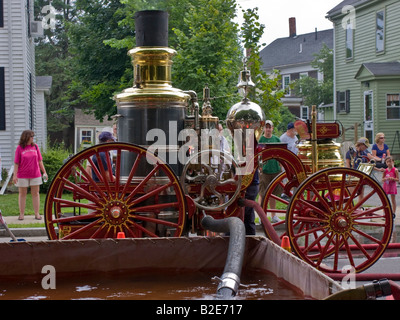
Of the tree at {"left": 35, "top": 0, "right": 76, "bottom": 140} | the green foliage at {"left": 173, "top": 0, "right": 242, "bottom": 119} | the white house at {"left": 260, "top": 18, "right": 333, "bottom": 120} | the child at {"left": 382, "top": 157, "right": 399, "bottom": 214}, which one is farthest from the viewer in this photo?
the white house at {"left": 260, "top": 18, "right": 333, "bottom": 120}

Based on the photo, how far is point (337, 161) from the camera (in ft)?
21.4

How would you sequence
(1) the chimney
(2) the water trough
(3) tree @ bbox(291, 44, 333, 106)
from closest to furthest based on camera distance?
(2) the water trough
(3) tree @ bbox(291, 44, 333, 106)
(1) the chimney

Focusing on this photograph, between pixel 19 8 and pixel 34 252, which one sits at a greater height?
pixel 19 8

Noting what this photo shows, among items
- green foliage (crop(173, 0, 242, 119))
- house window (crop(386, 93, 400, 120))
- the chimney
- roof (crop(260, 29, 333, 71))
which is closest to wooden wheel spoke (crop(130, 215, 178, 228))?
green foliage (crop(173, 0, 242, 119))

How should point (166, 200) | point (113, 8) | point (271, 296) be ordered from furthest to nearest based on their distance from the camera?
1. point (113, 8)
2. point (166, 200)
3. point (271, 296)

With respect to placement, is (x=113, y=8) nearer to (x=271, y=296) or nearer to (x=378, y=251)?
(x=378, y=251)

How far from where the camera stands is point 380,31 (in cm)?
2869

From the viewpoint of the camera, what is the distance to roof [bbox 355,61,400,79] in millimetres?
27438

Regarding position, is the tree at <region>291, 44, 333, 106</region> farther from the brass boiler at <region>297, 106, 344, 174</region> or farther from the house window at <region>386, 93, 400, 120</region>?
the brass boiler at <region>297, 106, 344, 174</region>

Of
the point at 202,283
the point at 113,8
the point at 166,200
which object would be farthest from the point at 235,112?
the point at 113,8

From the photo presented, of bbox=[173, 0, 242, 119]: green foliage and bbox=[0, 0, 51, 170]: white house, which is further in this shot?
bbox=[0, 0, 51, 170]: white house

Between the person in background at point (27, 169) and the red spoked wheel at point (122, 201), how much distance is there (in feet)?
19.9

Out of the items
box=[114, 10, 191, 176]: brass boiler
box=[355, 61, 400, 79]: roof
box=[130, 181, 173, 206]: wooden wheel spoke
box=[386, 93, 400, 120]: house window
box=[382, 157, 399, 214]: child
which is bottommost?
box=[382, 157, 399, 214]: child

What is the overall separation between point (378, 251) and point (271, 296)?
356 cm
